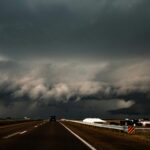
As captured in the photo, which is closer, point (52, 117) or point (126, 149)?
point (126, 149)

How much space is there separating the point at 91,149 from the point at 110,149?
948 millimetres

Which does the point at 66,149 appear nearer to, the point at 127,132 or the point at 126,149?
the point at 126,149

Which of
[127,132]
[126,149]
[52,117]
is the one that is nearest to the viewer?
[126,149]

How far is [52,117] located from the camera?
154500 millimetres

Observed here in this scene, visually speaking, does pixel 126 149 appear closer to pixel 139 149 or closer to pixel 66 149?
pixel 139 149

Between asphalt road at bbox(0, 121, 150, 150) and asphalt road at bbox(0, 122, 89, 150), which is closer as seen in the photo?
asphalt road at bbox(0, 122, 89, 150)

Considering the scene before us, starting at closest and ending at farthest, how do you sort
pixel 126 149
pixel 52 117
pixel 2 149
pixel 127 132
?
pixel 2 149
pixel 126 149
pixel 127 132
pixel 52 117

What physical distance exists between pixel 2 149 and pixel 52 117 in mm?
137491

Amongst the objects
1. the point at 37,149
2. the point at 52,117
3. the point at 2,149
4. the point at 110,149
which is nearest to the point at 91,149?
the point at 110,149

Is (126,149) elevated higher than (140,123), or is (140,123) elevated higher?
(140,123)

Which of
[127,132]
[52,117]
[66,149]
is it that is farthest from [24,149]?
[52,117]

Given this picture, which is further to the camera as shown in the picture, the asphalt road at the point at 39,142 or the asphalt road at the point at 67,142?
the asphalt road at the point at 67,142

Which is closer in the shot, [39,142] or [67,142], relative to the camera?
[39,142]

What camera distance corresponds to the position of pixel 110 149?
1883cm
